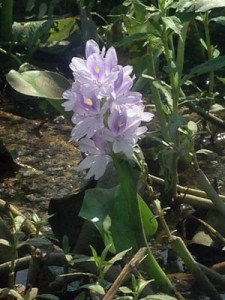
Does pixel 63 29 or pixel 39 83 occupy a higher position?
pixel 39 83

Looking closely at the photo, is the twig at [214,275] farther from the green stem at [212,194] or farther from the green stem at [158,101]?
the green stem at [158,101]

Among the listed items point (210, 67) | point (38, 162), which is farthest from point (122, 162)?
point (38, 162)

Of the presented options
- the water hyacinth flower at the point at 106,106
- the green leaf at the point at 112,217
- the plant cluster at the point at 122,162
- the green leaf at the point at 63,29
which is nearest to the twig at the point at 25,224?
the plant cluster at the point at 122,162

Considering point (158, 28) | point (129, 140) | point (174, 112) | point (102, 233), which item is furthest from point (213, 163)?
point (129, 140)

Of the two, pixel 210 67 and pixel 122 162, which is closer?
pixel 122 162

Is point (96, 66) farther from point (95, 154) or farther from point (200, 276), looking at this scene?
point (200, 276)

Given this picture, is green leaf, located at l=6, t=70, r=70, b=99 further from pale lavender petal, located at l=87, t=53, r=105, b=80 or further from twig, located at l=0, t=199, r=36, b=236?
pale lavender petal, located at l=87, t=53, r=105, b=80
